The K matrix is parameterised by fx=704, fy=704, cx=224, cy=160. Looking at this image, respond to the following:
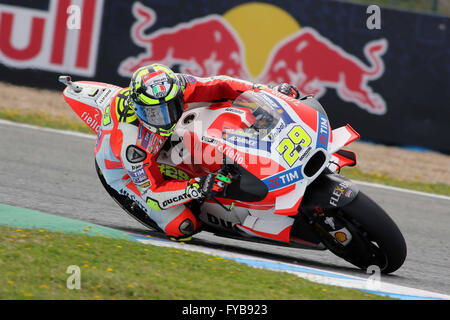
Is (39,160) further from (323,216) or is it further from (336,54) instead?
(336,54)

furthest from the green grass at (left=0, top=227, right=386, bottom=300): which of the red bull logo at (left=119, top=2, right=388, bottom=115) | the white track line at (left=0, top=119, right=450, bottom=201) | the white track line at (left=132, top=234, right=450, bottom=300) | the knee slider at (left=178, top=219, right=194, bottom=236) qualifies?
the red bull logo at (left=119, top=2, right=388, bottom=115)

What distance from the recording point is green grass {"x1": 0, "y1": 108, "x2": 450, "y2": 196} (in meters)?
9.55

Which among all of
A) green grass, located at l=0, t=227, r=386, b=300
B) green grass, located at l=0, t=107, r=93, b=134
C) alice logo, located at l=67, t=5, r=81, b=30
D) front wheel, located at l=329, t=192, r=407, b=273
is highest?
alice logo, located at l=67, t=5, r=81, b=30

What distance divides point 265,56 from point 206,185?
20.5 ft

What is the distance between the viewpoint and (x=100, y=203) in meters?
6.95

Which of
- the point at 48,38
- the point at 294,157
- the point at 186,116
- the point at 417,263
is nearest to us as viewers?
the point at 294,157

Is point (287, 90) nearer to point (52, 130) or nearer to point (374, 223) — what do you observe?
point (374, 223)

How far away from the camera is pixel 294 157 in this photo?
191 inches

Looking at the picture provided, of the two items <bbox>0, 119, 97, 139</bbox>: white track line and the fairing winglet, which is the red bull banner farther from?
the fairing winglet

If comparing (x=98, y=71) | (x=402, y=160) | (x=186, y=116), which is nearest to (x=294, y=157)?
(x=186, y=116)

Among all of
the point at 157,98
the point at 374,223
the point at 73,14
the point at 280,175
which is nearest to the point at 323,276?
the point at 374,223

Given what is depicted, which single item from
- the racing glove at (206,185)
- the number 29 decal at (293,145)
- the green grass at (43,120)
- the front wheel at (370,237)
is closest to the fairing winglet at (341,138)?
the number 29 decal at (293,145)

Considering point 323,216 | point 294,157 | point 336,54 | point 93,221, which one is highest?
point 336,54
